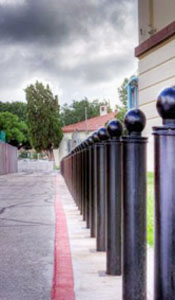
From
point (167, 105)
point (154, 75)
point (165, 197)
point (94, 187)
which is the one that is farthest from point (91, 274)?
point (154, 75)

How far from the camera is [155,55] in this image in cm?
440

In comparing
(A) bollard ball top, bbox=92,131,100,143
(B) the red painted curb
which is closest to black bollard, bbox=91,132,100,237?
(A) bollard ball top, bbox=92,131,100,143

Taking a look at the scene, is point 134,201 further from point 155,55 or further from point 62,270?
point 155,55

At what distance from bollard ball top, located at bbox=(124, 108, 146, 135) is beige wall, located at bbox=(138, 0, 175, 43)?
2296 mm

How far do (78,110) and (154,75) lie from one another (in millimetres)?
91442

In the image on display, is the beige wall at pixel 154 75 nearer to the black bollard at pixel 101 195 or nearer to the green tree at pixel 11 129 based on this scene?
A: the black bollard at pixel 101 195

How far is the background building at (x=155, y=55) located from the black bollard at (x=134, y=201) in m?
1.75

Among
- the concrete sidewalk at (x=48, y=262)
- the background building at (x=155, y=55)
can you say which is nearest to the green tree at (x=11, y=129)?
the concrete sidewalk at (x=48, y=262)

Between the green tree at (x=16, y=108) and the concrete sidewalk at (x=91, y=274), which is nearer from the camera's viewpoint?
the concrete sidewalk at (x=91, y=274)

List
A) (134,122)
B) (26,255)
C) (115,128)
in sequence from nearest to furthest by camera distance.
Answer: (134,122) < (115,128) < (26,255)

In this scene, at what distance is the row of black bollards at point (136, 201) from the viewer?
168 centimetres

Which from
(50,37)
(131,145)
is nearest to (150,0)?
(131,145)

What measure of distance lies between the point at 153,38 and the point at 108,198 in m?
2.02

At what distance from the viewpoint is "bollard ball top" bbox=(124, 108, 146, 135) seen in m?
2.28
